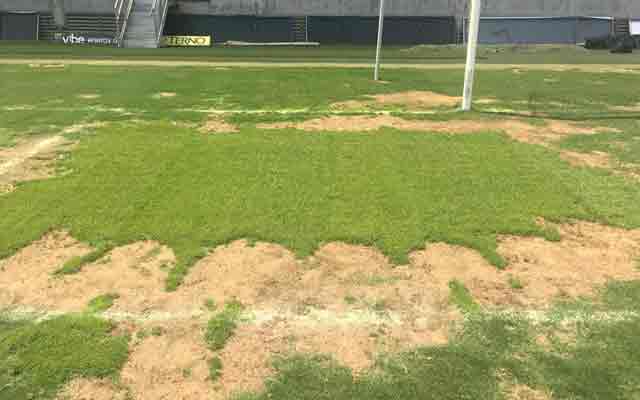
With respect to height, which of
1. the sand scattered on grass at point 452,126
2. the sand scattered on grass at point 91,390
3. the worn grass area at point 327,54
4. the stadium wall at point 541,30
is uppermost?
the stadium wall at point 541,30

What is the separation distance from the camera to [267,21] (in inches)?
1264

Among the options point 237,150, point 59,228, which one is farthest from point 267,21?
point 59,228

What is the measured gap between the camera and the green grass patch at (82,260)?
17.3 feet

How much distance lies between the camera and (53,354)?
401 centimetres

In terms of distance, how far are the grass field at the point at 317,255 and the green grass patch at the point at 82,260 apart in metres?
0.02

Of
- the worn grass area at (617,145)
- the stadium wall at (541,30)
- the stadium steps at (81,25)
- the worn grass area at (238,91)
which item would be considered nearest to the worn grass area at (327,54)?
the stadium steps at (81,25)

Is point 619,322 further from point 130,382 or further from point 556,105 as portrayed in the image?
point 556,105

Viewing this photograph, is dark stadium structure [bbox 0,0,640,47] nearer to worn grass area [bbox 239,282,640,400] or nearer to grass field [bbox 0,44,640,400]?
grass field [bbox 0,44,640,400]

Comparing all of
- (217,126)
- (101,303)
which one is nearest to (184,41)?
(217,126)

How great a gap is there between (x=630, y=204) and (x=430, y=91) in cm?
844

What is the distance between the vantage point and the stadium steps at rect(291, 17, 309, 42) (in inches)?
1281

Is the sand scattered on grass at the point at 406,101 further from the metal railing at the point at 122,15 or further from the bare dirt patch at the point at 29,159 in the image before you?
the metal railing at the point at 122,15

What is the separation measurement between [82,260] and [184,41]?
26.8 meters

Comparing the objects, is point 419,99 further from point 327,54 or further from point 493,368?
point 327,54
